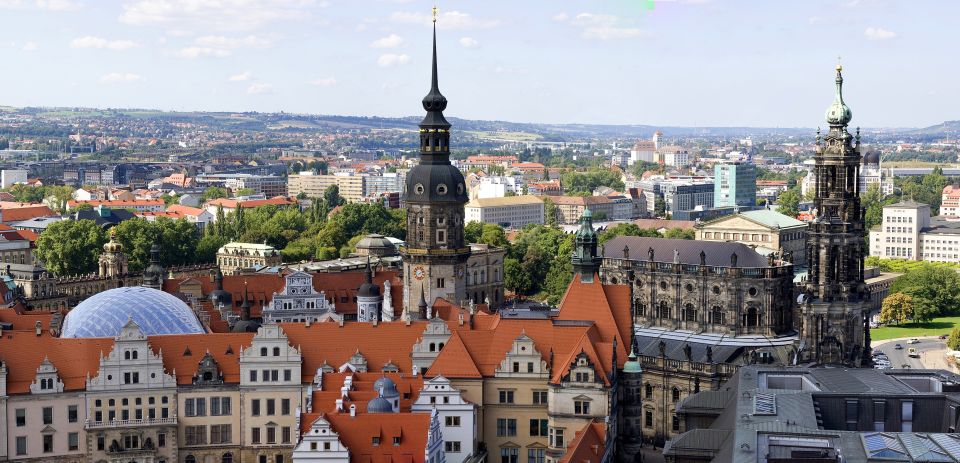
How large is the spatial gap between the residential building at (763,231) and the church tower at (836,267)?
77027 millimetres

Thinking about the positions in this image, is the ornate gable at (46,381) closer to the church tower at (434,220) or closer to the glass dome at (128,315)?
the glass dome at (128,315)

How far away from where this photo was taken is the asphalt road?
422 feet

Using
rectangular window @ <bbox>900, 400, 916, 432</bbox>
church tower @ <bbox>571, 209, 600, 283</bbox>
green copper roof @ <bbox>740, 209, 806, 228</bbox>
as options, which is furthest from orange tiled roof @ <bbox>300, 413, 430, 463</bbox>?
green copper roof @ <bbox>740, 209, 806, 228</bbox>

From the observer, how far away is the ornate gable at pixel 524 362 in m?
79.2

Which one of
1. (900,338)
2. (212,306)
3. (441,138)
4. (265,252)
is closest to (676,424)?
(441,138)

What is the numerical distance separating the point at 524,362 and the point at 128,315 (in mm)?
24336

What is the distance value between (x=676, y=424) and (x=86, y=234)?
3820 inches

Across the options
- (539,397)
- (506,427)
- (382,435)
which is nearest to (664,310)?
→ (539,397)

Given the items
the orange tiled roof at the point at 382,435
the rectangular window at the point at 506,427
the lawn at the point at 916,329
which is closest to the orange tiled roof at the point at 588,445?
the rectangular window at the point at 506,427

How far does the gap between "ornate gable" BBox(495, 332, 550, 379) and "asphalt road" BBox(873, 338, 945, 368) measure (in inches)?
2275

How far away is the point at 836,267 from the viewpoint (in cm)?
9450

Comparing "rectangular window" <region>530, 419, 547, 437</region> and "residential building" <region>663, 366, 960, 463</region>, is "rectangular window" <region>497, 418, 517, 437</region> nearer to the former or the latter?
"rectangular window" <region>530, 419, 547, 437</region>

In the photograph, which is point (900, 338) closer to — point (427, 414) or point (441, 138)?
point (441, 138)

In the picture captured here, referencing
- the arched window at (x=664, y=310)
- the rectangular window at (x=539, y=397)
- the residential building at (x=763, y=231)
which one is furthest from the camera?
the residential building at (x=763, y=231)
